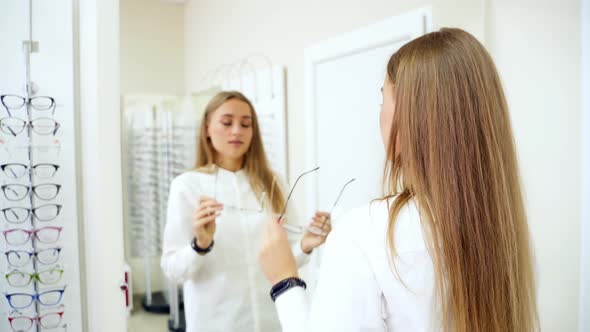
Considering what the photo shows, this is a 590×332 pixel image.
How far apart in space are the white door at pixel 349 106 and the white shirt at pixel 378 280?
53 centimetres

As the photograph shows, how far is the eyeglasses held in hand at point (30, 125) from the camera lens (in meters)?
0.60

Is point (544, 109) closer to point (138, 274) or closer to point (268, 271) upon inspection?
point (268, 271)

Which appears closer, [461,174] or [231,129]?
[461,174]

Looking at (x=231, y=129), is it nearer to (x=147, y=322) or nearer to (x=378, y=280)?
(x=378, y=280)

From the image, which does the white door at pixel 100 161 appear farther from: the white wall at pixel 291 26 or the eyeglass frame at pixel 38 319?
the white wall at pixel 291 26

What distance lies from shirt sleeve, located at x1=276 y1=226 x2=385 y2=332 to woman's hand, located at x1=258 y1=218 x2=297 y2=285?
0.14 m

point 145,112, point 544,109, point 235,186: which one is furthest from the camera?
point 145,112

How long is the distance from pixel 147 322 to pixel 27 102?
1.90 meters

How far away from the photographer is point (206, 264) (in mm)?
1060

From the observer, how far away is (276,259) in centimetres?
64

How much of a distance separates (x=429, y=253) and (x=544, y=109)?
0.53m

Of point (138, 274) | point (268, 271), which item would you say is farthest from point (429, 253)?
point (138, 274)

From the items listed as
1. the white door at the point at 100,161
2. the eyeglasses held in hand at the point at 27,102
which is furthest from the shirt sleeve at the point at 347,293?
the eyeglasses held in hand at the point at 27,102

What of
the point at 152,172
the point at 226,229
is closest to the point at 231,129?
the point at 226,229
